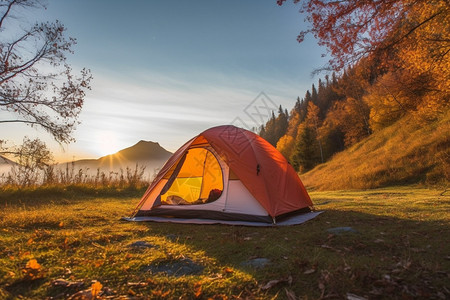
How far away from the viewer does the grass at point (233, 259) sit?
2400 millimetres

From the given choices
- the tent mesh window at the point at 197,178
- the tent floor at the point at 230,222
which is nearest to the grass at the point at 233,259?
the tent floor at the point at 230,222

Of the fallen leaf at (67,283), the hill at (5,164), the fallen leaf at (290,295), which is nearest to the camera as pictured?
the fallen leaf at (290,295)

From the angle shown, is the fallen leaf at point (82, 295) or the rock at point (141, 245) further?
the rock at point (141, 245)

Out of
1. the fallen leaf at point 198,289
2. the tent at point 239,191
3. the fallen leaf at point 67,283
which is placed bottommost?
the fallen leaf at point 198,289

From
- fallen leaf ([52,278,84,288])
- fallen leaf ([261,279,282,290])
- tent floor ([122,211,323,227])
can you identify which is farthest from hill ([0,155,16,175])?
fallen leaf ([261,279,282,290])

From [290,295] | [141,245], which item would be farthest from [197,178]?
[290,295]

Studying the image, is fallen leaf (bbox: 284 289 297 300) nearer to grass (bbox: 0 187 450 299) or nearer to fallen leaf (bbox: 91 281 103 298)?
grass (bbox: 0 187 450 299)

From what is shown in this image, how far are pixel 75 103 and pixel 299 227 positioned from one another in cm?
862

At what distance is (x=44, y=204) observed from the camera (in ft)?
26.0

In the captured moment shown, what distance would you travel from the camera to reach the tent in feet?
18.9

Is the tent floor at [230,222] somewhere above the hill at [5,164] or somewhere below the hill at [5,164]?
below

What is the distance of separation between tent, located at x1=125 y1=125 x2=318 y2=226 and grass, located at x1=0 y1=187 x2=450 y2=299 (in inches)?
23.7

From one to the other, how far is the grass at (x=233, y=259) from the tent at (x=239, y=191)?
60cm

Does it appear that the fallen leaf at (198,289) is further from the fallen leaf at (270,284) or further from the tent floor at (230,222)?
the tent floor at (230,222)
